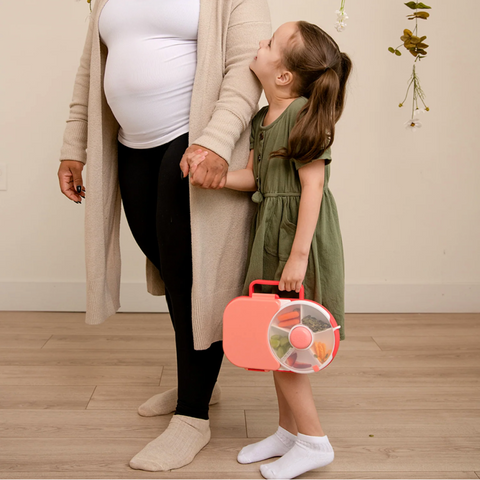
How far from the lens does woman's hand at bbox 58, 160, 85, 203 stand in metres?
1.23

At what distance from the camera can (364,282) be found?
2.18 meters

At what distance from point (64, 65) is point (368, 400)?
1.60 m

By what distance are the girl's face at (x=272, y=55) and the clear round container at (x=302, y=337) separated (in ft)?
1.46

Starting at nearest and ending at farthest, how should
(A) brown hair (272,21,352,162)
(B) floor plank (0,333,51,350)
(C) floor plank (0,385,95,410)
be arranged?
(A) brown hair (272,21,352,162), (C) floor plank (0,385,95,410), (B) floor plank (0,333,51,350)

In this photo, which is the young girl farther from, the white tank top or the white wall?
the white wall

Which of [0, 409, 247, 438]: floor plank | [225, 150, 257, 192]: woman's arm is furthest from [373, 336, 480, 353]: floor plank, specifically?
[225, 150, 257, 192]: woman's arm

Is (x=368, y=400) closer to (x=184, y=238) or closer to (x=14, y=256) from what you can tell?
(x=184, y=238)

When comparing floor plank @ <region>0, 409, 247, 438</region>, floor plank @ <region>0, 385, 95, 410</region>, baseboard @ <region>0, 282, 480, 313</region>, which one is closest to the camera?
floor plank @ <region>0, 409, 247, 438</region>

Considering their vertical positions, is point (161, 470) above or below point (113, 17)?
below

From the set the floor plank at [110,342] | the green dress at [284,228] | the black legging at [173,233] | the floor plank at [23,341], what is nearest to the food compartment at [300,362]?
the green dress at [284,228]

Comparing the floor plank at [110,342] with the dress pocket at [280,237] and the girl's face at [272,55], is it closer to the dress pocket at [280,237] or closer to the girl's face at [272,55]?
the dress pocket at [280,237]

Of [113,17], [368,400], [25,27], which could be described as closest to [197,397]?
[368,400]

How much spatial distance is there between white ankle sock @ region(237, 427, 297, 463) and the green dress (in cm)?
29

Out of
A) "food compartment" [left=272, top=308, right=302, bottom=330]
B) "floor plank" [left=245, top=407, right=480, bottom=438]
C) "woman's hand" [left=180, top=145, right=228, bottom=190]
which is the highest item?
"woman's hand" [left=180, top=145, right=228, bottom=190]
